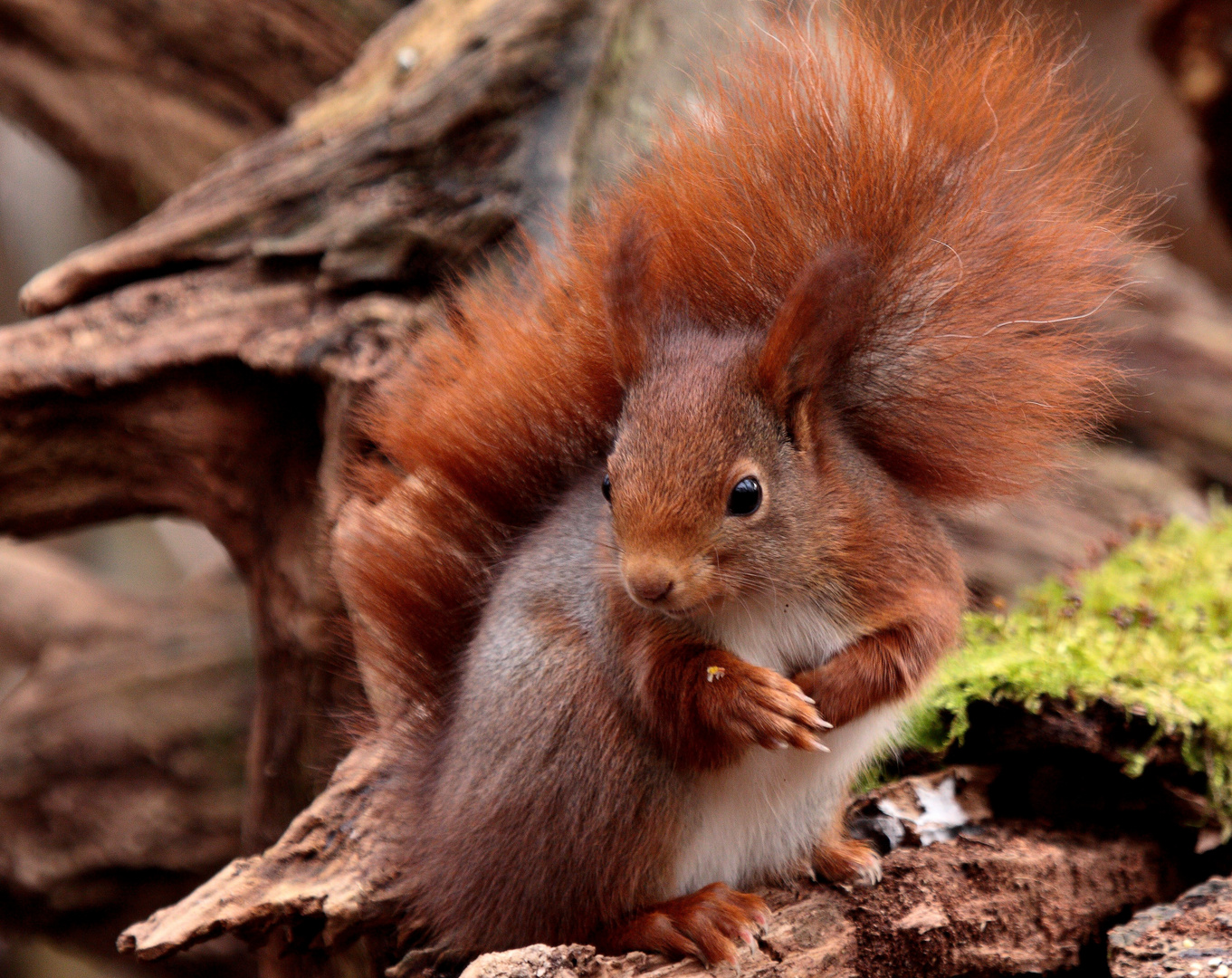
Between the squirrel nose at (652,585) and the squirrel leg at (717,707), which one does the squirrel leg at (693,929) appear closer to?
the squirrel leg at (717,707)

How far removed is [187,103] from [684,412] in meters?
2.32

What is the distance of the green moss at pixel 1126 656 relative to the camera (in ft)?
5.46

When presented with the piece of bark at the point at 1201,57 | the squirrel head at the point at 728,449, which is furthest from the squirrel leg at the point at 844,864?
the piece of bark at the point at 1201,57

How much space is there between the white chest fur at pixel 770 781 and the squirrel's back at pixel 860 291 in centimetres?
26

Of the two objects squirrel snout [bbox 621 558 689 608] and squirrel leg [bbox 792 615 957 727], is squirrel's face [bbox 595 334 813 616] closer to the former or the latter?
squirrel snout [bbox 621 558 689 608]

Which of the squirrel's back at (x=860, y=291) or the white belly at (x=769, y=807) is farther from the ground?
the squirrel's back at (x=860, y=291)

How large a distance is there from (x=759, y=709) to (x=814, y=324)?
0.43m

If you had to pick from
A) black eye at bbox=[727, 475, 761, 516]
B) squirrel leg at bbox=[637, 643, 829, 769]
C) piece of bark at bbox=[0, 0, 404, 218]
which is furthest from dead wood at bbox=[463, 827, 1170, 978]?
piece of bark at bbox=[0, 0, 404, 218]

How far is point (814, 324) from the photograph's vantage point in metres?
1.23

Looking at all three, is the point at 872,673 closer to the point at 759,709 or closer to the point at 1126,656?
the point at 759,709

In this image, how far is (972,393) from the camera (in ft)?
4.46

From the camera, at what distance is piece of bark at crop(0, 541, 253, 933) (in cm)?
275

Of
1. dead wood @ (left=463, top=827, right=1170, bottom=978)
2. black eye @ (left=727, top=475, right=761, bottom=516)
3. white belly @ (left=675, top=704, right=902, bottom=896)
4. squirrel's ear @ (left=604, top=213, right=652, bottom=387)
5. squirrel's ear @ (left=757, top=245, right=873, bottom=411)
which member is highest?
squirrel's ear @ (left=604, top=213, right=652, bottom=387)

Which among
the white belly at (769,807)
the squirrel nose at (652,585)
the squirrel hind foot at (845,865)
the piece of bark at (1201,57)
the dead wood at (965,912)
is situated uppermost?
the piece of bark at (1201,57)
